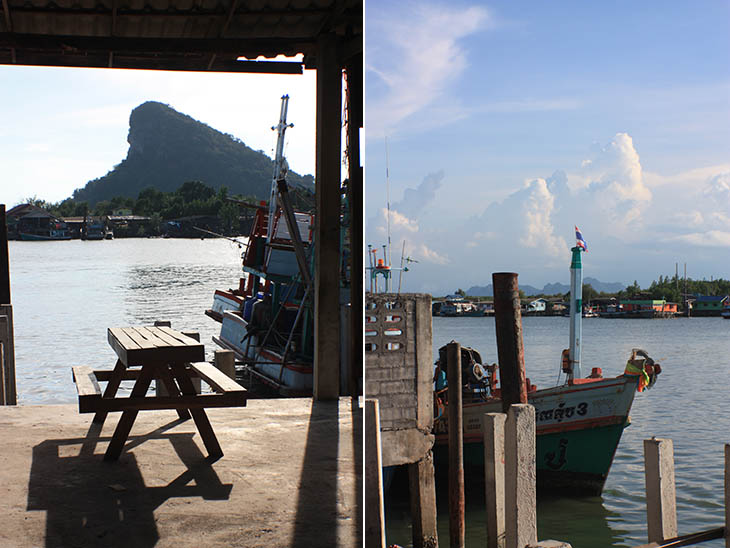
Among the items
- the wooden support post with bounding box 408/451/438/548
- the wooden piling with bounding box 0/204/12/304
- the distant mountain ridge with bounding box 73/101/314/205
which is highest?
the distant mountain ridge with bounding box 73/101/314/205

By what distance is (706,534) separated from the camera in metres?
4.41

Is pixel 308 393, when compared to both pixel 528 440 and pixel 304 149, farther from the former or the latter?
pixel 304 149

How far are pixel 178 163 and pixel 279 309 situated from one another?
227ft

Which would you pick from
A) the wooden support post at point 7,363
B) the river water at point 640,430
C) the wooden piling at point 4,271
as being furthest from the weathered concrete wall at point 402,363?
the wooden piling at point 4,271

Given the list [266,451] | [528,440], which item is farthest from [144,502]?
[528,440]

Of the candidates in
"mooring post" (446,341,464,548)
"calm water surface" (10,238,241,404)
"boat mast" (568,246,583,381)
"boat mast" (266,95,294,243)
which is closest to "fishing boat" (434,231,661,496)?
"boat mast" (568,246,583,381)

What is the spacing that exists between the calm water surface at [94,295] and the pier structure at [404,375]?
1635 cm

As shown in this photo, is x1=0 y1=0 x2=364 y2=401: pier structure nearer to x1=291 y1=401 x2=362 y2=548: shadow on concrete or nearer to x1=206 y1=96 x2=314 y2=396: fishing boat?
x1=291 y1=401 x2=362 y2=548: shadow on concrete

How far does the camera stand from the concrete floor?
283 cm

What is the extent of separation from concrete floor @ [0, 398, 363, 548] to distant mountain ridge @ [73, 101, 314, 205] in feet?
203

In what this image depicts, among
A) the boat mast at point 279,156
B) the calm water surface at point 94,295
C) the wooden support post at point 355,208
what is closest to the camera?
the wooden support post at point 355,208

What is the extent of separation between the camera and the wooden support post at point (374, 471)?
Answer: 2.16 meters

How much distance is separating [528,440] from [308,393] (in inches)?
338

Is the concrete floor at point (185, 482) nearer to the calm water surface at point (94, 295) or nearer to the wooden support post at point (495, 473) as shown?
the wooden support post at point (495, 473)
